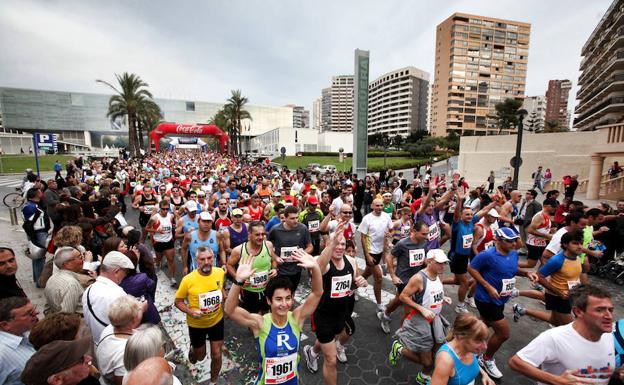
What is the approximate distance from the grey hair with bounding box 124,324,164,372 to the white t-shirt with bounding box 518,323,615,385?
2992 millimetres

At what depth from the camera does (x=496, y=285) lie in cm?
395

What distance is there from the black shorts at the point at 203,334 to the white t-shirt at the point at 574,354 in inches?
128

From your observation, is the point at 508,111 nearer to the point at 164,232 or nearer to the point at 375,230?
the point at 375,230

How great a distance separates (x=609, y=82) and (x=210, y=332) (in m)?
71.8

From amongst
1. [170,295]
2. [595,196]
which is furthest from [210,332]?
[595,196]

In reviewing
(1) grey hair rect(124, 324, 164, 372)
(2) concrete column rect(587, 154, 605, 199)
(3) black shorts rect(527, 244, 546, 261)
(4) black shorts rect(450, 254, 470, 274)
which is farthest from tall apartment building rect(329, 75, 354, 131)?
(1) grey hair rect(124, 324, 164, 372)

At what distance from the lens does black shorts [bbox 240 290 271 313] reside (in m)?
4.36

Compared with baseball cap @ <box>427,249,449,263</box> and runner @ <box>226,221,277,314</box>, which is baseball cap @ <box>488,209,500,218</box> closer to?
baseball cap @ <box>427,249,449,263</box>

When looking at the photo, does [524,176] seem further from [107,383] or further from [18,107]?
[18,107]

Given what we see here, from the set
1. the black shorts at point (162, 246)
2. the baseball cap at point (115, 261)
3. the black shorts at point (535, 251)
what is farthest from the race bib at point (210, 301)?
the black shorts at point (535, 251)

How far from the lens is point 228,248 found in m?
5.50

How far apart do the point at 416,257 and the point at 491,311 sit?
119 centimetres

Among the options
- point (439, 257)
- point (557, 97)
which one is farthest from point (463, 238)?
point (557, 97)

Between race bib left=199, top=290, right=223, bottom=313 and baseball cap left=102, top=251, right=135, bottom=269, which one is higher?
baseball cap left=102, top=251, right=135, bottom=269
